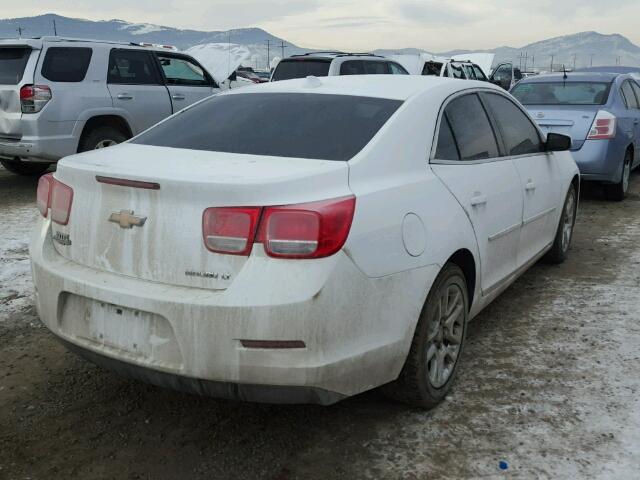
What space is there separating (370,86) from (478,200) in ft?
2.77

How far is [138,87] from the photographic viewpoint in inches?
360

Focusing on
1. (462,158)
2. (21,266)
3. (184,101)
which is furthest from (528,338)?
(184,101)

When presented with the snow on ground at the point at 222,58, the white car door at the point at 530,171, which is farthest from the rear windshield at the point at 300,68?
the white car door at the point at 530,171

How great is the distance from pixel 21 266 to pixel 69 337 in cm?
285

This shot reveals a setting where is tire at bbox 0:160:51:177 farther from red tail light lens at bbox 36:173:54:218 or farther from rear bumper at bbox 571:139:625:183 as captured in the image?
rear bumper at bbox 571:139:625:183

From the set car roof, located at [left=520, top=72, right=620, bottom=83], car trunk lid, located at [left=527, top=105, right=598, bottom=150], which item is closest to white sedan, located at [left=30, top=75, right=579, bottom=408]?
car trunk lid, located at [left=527, top=105, right=598, bottom=150]

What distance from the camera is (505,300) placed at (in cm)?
477

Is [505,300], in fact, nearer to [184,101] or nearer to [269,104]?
[269,104]

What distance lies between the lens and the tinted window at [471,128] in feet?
11.8

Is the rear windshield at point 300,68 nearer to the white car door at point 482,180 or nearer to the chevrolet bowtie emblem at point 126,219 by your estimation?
the white car door at point 482,180

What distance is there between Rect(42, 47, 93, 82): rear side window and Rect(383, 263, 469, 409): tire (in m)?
6.51

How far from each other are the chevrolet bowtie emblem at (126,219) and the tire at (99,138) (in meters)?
6.11

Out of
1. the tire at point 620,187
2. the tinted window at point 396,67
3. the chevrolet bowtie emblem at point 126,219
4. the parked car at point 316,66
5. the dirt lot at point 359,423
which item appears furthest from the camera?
the tinted window at point 396,67

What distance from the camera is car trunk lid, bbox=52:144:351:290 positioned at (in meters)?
2.48
